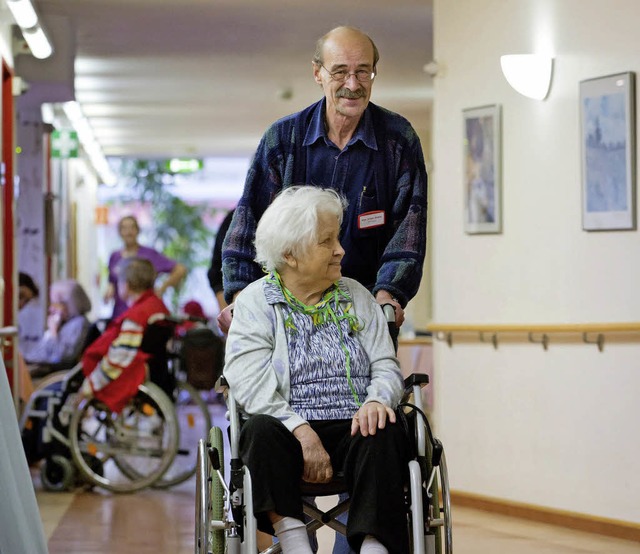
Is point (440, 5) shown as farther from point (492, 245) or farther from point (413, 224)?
point (413, 224)

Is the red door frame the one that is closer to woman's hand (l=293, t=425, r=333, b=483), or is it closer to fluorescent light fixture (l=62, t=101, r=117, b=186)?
fluorescent light fixture (l=62, t=101, r=117, b=186)

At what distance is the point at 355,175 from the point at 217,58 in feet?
21.5

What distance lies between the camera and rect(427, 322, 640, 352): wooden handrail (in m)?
5.45

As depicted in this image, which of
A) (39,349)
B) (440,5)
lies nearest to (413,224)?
A: (440,5)

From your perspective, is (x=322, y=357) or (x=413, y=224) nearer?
(x=322, y=357)

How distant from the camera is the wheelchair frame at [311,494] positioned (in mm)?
2779

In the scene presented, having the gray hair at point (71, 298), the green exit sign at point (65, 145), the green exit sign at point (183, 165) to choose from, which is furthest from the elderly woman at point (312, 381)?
the green exit sign at point (183, 165)

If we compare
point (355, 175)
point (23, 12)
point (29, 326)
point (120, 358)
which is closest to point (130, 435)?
point (120, 358)

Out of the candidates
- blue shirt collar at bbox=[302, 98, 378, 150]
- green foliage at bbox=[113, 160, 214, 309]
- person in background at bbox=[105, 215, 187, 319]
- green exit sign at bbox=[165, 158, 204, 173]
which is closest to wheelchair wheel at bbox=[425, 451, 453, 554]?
blue shirt collar at bbox=[302, 98, 378, 150]

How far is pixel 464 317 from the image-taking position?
21.2ft

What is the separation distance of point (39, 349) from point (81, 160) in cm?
906

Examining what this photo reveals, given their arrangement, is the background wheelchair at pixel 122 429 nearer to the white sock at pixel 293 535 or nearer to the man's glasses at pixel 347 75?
the man's glasses at pixel 347 75

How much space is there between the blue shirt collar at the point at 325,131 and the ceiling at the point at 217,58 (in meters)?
4.40

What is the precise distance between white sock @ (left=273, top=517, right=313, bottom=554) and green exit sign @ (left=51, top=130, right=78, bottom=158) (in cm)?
919
